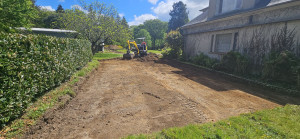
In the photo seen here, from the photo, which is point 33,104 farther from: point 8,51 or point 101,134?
point 101,134

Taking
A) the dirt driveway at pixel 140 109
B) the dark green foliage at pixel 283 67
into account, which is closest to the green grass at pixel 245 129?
the dirt driveway at pixel 140 109

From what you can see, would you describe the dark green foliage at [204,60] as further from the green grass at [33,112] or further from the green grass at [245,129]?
Answer: the green grass at [33,112]

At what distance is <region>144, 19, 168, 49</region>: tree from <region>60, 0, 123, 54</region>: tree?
132 ft

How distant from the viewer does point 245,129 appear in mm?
2664

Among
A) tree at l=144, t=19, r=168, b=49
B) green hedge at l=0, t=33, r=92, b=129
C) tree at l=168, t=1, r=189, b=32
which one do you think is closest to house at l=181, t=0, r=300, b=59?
green hedge at l=0, t=33, r=92, b=129

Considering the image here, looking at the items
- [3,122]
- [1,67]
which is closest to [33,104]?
[3,122]

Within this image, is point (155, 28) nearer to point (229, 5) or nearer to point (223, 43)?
point (229, 5)

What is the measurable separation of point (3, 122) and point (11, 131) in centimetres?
22

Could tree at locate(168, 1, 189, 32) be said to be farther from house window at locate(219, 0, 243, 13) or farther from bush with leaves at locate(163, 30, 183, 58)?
house window at locate(219, 0, 243, 13)

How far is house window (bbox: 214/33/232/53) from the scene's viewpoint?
396 inches

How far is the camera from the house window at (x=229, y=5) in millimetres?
10023

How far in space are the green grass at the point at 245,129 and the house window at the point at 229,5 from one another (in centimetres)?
935

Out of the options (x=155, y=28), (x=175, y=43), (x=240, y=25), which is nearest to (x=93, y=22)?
(x=175, y=43)

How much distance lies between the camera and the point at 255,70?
7852 mm
